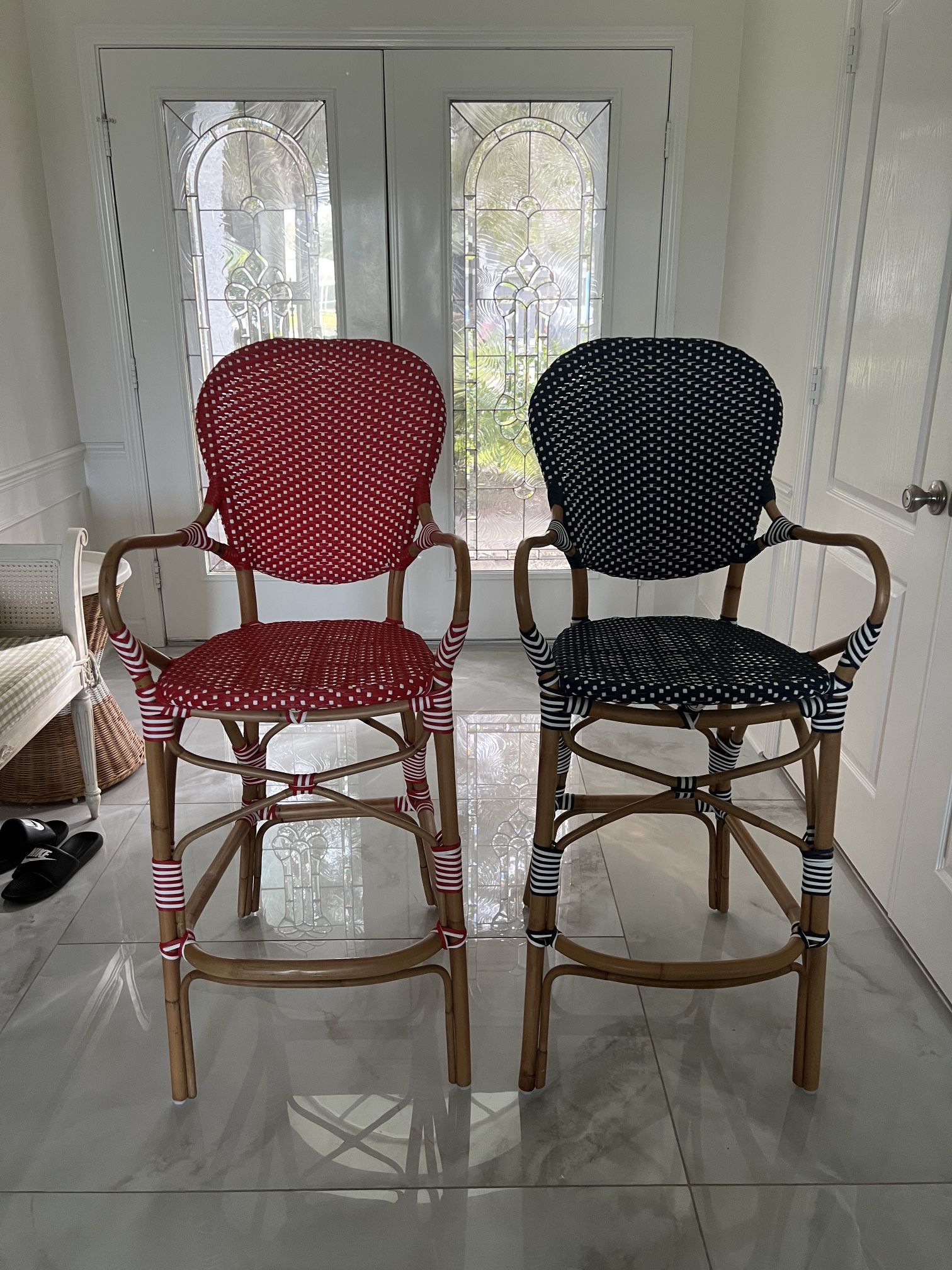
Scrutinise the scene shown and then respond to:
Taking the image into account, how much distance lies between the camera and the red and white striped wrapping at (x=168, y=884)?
4.30 ft

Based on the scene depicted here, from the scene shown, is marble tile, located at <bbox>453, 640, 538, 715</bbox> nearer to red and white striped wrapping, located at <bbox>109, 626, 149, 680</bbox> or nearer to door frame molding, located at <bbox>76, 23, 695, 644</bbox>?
door frame molding, located at <bbox>76, 23, 695, 644</bbox>

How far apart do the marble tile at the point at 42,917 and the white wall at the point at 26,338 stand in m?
0.96

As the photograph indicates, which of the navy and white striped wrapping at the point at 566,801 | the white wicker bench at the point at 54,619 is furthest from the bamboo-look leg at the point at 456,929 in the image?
the white wicker bench at the point at 54,619

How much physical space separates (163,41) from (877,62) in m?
2.10

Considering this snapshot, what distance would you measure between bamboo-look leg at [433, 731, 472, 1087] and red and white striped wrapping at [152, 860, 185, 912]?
39 cm

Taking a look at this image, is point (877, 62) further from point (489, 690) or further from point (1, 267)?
point (1, 267)

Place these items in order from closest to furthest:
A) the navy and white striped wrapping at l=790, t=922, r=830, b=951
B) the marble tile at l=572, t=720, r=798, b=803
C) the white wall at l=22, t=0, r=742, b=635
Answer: the navy and white striped wrapping at l=790, t=922, r=830, b=951, the marble tile at l=572, t=720, r=798, b=803, the white wall at l=22, t=0, r=742, b=635

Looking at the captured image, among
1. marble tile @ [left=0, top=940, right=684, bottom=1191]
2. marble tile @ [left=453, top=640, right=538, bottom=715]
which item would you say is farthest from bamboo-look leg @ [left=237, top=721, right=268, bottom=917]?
marble tile @ [left=453, top=640, right=538, bottom=715]

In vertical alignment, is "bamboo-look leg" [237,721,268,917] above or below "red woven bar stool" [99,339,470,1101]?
below

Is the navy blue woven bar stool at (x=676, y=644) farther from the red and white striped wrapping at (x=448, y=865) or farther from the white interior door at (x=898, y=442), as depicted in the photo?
the white interior door at (x=898, y=442)

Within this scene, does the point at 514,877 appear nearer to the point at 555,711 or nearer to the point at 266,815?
the point at 266,815

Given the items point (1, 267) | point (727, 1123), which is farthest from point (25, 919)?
point (1, 267)

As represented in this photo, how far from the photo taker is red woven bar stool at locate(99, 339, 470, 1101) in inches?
50.1

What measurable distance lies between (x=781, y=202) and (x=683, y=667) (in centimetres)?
175
